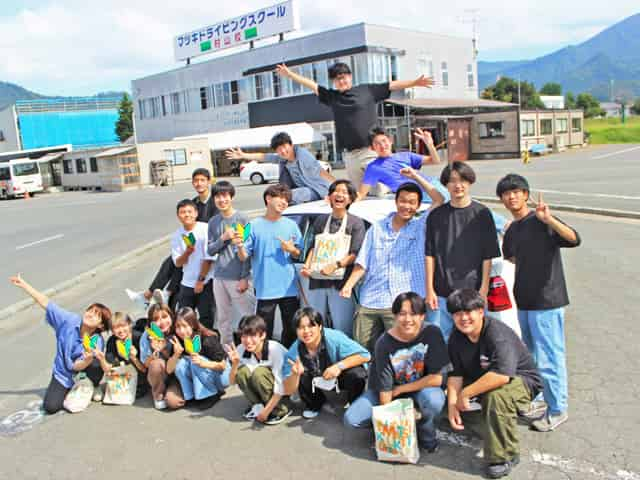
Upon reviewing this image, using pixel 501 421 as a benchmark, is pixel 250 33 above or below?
above

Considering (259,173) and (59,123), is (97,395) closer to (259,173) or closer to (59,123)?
(259,173)

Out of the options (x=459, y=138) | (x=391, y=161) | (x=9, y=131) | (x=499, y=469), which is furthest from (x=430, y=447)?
(x=9, y=131)

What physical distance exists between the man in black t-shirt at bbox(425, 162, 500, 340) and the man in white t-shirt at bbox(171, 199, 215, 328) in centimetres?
236

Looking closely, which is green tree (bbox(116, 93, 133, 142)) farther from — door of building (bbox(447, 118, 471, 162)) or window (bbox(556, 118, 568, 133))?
window (bbox(556, 118, 568, 133))

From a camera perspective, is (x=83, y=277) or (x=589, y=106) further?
(x=589, y=106)

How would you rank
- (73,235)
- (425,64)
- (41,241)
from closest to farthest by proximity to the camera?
(41,241) < (73,235) < (425,64)

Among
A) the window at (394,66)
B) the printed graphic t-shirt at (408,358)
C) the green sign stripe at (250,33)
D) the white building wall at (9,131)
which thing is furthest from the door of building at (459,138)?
the white building wall at (9,131)

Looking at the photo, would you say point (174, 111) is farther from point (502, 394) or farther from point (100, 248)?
point (502, 394)

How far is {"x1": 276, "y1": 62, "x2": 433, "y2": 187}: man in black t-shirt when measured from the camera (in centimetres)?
653

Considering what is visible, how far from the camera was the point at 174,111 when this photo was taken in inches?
2322

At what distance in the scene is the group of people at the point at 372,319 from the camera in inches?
156

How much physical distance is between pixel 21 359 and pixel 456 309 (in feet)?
17.1

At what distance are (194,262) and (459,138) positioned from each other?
41.7 metres

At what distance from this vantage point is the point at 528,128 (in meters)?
44.1
